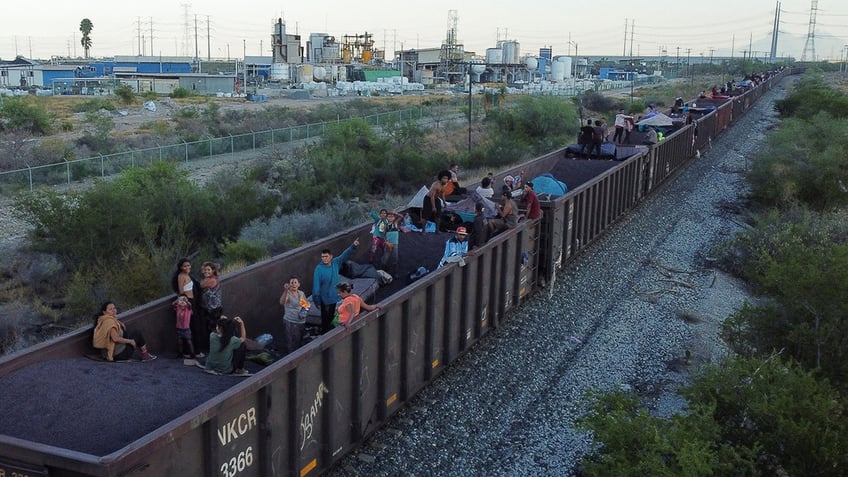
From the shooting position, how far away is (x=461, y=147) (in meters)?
38.8

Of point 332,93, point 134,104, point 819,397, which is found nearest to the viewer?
point 819,397

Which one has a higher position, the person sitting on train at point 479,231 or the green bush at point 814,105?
the green bush at point 814,105

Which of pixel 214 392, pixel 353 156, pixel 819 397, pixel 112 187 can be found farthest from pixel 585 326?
pixel 353 156

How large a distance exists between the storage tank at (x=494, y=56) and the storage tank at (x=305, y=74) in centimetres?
4328

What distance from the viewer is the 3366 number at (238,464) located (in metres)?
6.12

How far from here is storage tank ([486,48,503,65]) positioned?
152875mm

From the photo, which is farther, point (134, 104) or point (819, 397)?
point (134, 104)

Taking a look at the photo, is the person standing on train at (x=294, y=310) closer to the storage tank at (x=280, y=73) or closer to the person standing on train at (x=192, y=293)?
the person standing on train at (x=192, y=293)

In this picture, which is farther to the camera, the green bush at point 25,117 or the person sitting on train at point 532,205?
the green bush at point 25,117

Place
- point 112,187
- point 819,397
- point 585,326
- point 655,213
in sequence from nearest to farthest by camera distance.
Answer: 1. point 819,397
2. point 585,326
3. point 112,187
4. point 655,213

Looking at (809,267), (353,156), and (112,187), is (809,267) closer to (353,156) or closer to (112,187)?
(112,187)

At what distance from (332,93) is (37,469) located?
93.7 meters

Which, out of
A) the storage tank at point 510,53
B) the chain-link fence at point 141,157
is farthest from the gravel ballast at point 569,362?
the storage tank at point 510,53

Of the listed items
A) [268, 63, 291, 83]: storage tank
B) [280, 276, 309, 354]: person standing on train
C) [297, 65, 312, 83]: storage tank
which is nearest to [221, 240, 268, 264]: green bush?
[280, 276, 309, 354]: person standing on train
